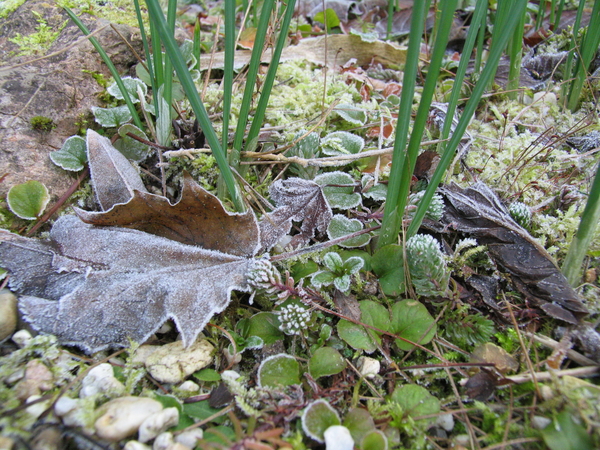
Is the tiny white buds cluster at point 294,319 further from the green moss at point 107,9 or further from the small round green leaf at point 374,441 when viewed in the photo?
the green moss at point 107,9

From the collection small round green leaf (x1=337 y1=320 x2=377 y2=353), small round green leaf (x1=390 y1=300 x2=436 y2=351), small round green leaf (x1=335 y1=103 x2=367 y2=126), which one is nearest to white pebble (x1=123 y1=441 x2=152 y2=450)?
small round green leaf (x1=337 y1=320 x2=377 y2=353)

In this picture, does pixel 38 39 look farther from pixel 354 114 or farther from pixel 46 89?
pixel 354 114

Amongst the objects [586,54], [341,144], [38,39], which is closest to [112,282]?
[341,144]

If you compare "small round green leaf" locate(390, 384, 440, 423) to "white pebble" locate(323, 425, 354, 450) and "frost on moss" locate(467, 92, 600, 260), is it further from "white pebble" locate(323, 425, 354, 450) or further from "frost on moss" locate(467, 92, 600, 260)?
"frost on moss" locate(467, 92, 600, 260)

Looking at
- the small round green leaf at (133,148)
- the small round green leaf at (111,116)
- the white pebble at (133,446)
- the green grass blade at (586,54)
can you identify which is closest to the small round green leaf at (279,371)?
the white pebble at (133,446)

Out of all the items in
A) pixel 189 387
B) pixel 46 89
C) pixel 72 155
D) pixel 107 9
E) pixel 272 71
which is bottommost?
pixel 189 387

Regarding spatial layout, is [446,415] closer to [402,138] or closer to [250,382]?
[250,382]

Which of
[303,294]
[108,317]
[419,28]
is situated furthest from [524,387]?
[108,317]
